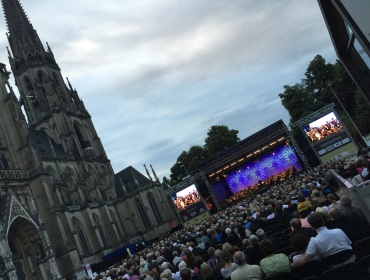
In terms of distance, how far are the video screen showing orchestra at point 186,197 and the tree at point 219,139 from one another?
3804cm

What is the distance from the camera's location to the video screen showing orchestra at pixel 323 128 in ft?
132

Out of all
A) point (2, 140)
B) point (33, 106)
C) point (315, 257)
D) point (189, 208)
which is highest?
point (33, 106)

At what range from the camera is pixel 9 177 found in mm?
32969

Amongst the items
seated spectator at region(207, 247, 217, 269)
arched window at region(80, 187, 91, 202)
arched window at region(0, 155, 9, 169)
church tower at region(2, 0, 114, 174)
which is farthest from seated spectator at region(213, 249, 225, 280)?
church tower at region(2, 0, 114, 174)

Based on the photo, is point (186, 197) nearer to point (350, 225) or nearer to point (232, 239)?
point (232, 239)

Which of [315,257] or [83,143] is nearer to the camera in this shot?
[315,257]

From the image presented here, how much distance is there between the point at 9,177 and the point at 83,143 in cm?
3177

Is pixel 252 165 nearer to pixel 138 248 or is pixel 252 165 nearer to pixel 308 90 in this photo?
pixel 138 248

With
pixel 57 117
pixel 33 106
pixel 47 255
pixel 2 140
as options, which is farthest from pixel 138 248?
pixel 33 106

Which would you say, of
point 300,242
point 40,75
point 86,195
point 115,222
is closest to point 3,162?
point 86,195

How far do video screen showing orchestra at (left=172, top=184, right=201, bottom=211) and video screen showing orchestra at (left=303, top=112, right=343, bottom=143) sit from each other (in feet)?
48.6

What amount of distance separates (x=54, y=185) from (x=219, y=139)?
152ft

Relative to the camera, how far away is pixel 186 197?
46375 millimetres

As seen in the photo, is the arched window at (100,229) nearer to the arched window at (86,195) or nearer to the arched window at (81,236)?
the arched window at (86,195)
